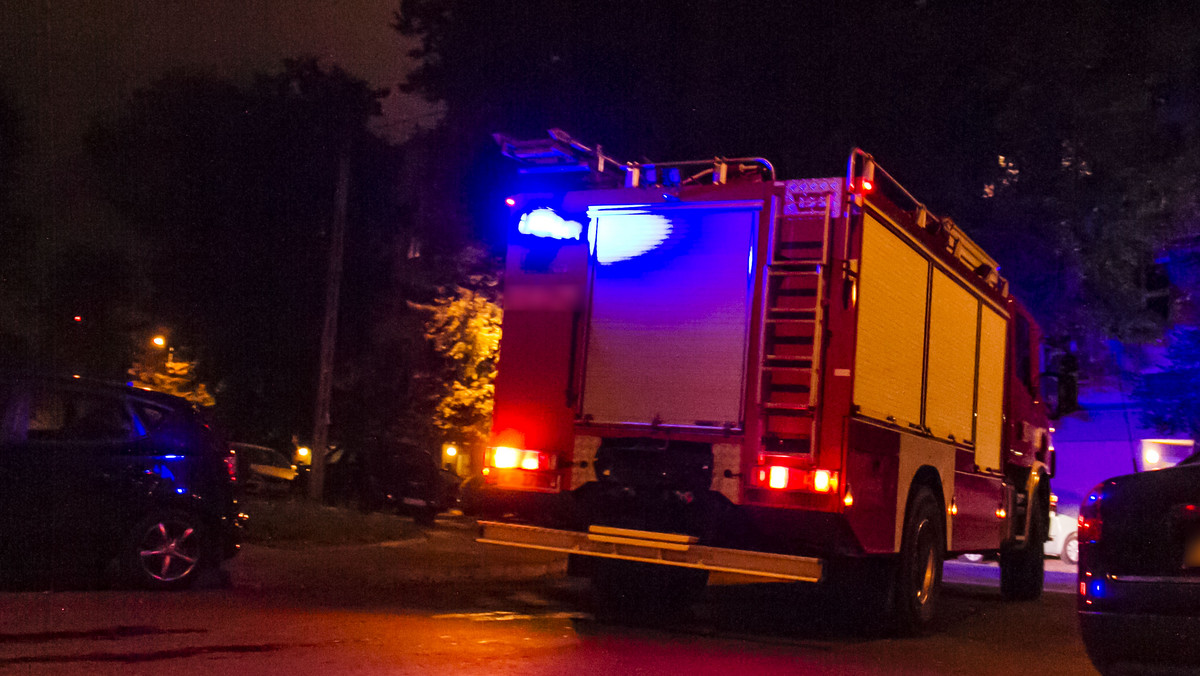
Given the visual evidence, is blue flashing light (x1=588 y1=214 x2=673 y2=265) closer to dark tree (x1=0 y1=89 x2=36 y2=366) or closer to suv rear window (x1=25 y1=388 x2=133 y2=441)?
Result: suv rear window (x1=25 y1=388 x2=133 y2=441)

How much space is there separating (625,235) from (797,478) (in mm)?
2195

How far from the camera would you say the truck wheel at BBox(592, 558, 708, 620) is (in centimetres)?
973

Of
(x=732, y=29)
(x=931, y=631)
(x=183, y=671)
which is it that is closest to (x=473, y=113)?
(x=732, y=29)

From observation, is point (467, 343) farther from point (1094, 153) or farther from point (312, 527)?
point (1094, 153)

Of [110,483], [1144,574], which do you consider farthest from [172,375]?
[1144,574]

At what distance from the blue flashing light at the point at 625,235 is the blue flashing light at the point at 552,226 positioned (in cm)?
12

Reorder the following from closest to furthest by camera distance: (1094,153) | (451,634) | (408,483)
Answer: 1. (451,634)
2. (1094,153)
3. (408,483)

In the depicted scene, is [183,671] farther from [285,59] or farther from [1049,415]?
[285,59]

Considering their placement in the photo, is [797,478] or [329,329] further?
[329,329]

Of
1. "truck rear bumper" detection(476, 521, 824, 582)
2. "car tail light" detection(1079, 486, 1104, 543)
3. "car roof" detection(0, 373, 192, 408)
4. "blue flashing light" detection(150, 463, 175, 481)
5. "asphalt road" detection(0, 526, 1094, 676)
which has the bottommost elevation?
"asphalt road" detection(0, 526, 1094, 676)

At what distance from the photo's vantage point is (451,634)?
7.90 m

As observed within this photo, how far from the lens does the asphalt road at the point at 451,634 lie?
22.1ft

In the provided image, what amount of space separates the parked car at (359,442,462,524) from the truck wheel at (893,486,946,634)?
12.7m

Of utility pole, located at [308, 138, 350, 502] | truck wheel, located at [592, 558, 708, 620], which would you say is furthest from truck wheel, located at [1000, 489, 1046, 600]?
utility pole, located at [308, 138, 350, 502]
